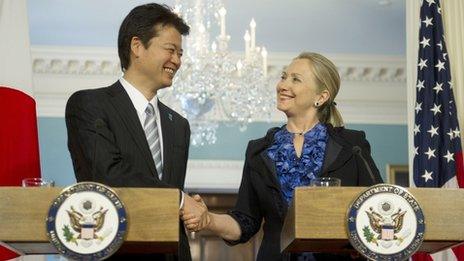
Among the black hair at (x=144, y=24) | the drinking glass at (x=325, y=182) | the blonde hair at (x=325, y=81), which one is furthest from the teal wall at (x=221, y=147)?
the drinking glass at (x=325, y=182)

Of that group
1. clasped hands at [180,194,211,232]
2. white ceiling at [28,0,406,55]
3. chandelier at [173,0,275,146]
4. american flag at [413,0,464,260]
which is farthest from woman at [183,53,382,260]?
white ceiling at [28,0,406,55]

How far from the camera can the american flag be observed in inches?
158

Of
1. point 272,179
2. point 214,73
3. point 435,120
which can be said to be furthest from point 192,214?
point 214,73

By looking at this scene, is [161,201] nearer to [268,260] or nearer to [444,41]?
[268,260]

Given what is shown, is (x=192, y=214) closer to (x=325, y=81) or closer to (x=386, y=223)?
(x=386, y=223)

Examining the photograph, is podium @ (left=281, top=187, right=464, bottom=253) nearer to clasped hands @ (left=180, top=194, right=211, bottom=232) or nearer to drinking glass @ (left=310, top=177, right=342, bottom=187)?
drinking glass @ (left=310, top=177, right=342, bottom=187)

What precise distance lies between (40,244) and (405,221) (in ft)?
3.19

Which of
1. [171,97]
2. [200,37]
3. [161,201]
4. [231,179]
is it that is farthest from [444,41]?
[231,179]

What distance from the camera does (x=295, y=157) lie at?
314 centimetres

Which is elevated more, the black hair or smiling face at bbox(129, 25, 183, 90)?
the black hair

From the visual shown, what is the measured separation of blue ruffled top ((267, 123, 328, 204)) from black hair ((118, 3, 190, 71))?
55cm

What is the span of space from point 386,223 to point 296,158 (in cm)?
82

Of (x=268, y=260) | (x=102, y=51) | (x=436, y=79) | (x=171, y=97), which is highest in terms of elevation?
(x=102, y=51)

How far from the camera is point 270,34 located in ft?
27.7
